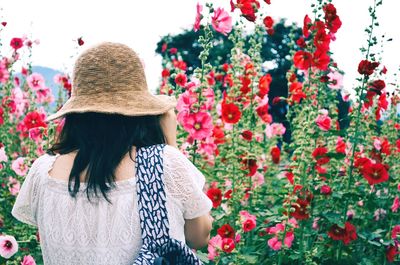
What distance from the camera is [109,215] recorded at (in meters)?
1.70

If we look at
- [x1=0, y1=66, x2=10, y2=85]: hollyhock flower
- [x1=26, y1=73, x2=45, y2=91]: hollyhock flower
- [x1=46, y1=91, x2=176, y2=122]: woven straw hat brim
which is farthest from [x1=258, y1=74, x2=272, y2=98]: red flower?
[x1=0, y1=66, x2=10, y2=85]: hollyhock flower

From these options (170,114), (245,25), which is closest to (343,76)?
(245,25)

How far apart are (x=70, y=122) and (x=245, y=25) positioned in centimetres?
202

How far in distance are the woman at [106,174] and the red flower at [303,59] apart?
4.88 ft

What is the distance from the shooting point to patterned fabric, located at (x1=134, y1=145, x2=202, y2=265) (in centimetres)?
166

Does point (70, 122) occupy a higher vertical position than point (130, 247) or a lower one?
higher

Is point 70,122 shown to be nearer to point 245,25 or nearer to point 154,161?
point 154,161

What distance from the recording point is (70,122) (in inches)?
71.8

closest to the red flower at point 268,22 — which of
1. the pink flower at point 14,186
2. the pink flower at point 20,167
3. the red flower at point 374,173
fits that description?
the red flower at point 374,173

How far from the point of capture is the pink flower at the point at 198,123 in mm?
2684

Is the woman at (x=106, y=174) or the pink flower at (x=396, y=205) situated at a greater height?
the woman at (x=106, y=174)

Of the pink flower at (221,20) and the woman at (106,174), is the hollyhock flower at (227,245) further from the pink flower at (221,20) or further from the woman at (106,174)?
the pink flower at (221,20)

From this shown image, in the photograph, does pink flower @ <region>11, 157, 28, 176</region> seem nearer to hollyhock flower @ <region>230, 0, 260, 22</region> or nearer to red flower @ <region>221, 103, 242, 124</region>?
red flower @ <region>221, 103, 242, 124</region>

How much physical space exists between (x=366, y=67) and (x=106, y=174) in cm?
179
